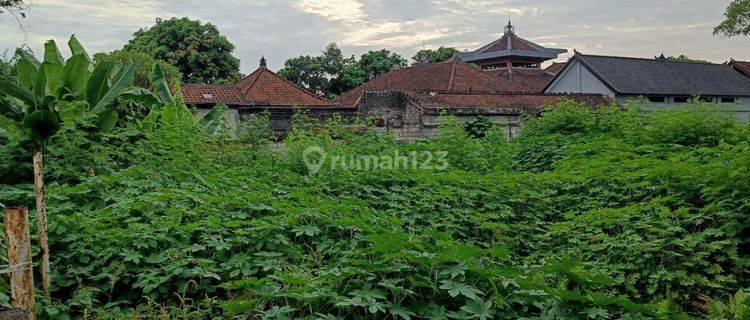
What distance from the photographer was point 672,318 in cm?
313

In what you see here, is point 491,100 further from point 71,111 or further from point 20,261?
point 20,261

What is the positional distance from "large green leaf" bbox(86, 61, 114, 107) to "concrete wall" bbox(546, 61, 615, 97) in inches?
917

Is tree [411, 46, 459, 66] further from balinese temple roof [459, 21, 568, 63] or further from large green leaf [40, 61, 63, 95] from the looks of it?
large green leaf [40, 61, 63, 95]

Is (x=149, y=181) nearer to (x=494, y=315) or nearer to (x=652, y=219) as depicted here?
(x=494, y=315)

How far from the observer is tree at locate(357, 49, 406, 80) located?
31641 mm

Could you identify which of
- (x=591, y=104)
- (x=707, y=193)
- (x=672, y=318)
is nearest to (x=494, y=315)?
(x=672, y=318)

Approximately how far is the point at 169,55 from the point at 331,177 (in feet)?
74.8

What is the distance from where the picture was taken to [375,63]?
31641 mm

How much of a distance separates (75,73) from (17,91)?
109 centimetres

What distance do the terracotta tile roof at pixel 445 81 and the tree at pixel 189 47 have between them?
287 inches

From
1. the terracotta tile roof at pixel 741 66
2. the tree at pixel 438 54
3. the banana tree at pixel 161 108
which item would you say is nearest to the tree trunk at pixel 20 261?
the banana tree at pixel 161 108

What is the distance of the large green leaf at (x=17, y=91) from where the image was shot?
16.8 feet

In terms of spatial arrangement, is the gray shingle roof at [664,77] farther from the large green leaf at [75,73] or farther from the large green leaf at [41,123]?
the large green leaf at [41,123]

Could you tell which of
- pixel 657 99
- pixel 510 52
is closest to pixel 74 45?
pixel 657 99
